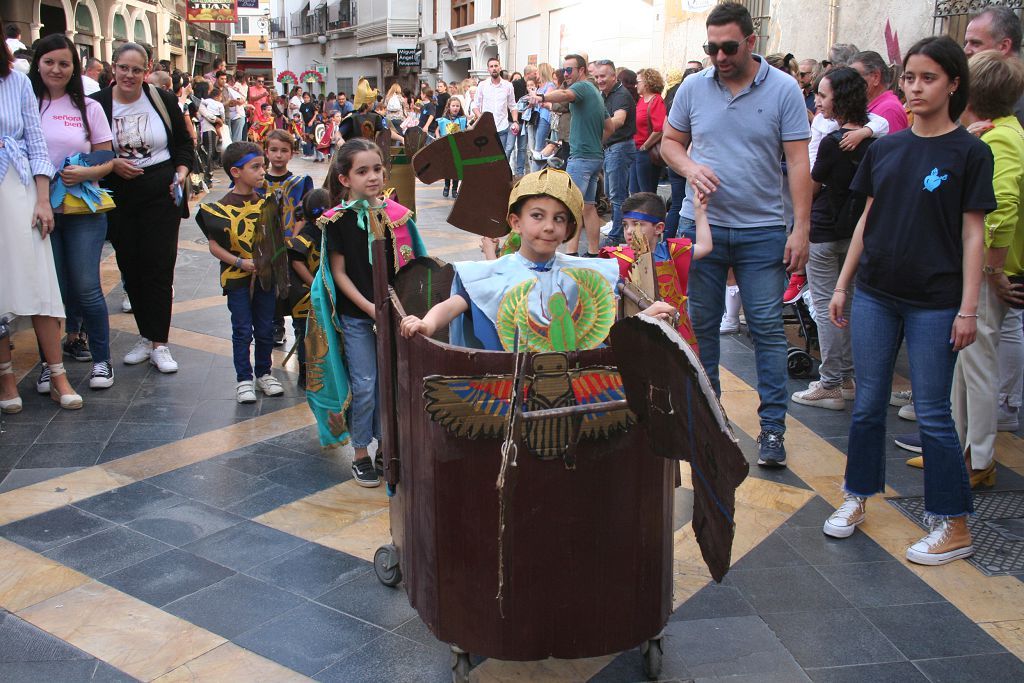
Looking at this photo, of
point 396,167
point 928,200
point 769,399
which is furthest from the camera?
point 396,167

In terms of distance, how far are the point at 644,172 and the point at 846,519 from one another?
24.2 ft

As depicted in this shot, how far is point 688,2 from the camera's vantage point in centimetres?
1656

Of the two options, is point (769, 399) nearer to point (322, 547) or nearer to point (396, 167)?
point (322, 547)

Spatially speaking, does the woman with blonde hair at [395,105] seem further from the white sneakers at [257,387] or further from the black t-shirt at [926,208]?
the black t-shirt at [926,208]

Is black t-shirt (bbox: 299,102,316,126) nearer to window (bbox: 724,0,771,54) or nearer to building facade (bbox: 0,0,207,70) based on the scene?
building facade (bbox: 0,0,207,70)

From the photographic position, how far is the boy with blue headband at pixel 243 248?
5637mm

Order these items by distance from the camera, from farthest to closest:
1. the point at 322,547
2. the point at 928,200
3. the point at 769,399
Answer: the point at 769,399, the point at 322,547, the point at 928,200

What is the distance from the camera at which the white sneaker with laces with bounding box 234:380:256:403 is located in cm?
573

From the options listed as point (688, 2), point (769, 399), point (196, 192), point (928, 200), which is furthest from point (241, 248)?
point (688, 2)

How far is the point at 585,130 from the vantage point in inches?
387

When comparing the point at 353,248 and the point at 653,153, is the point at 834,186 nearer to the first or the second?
the point at 353,248

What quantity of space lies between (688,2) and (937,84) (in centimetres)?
1399

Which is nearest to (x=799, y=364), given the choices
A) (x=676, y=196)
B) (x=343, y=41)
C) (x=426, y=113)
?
(x=676, y=196)

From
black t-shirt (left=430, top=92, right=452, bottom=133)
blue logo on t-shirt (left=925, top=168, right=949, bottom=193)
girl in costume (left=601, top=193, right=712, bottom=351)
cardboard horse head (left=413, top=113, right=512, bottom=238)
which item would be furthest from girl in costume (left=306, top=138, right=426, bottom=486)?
black t-shirt (left=430, top=92, right=452, bottom=133)
